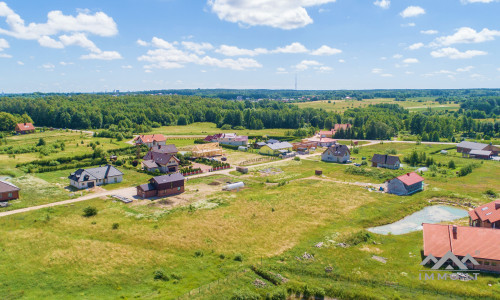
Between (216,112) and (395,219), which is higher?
(216,112)

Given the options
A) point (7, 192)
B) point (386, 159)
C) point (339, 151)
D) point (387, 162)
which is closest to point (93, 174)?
point (7, 192)

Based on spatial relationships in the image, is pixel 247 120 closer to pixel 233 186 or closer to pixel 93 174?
pixel 233 186

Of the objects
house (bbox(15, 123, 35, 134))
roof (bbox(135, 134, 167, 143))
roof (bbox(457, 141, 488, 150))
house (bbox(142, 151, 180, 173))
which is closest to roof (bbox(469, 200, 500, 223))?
house (bbox(142, 151, 180, 173))

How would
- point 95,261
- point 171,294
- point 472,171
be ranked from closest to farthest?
point 171,294 < point 95,261 < point 472,171

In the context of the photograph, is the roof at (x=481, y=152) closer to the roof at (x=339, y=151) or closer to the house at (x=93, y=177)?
the roof at (x=339, y=151)

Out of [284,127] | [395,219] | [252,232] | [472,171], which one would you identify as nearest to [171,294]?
[252,232]

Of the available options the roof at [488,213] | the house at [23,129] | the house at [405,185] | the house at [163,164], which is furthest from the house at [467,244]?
the house at [23,129]

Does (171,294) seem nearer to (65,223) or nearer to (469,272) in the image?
(65,223)

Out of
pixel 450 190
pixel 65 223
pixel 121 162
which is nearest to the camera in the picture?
pixel 65 223
